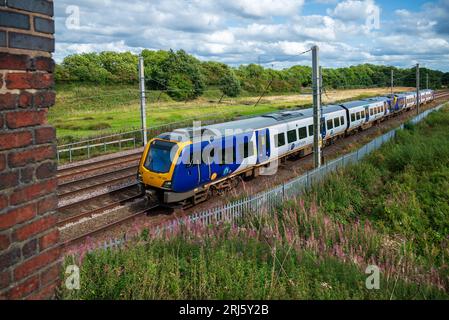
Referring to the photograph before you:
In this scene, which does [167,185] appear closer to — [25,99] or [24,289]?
[24,289]

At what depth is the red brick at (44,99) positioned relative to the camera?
2.61 meters

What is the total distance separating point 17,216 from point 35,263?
38cm

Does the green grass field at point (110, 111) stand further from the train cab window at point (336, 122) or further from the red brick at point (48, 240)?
the red brick at point (48, 240)

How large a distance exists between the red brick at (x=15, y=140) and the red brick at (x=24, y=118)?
0.05 metres

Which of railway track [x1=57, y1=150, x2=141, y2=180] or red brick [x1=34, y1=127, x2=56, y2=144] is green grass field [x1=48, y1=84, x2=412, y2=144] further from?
red brick [x1=34, y1=127, x2=56, y2=144]

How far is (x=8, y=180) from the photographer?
2424mm

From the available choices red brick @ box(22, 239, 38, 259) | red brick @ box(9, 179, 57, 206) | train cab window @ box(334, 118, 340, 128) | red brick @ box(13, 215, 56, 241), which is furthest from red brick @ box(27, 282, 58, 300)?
train cab window @ box(334, 118, 340, 128)

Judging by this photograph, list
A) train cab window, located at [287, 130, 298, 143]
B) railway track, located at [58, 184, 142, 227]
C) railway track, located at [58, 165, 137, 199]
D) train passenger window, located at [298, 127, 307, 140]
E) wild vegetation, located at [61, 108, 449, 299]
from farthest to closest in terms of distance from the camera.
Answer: train passenger window, located at [298, 127, 307, 140] → train cab window, located at [287, 130, 298, 143] → railway track, located at [58, 165, 137, 199] → railway track, located at [58, 184, 142, 227] → wild vegetation, located at [61, 108, 449, 299]

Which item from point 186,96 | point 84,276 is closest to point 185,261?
point 84,276

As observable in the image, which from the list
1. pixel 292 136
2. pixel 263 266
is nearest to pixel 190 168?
pixel 292 136

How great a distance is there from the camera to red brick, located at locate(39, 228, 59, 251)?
106 inches

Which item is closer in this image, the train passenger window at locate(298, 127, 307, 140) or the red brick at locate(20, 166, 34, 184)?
the red brick at locate(20, 166, 34, 184)

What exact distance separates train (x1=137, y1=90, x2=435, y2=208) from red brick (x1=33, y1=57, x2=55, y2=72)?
913 cm
